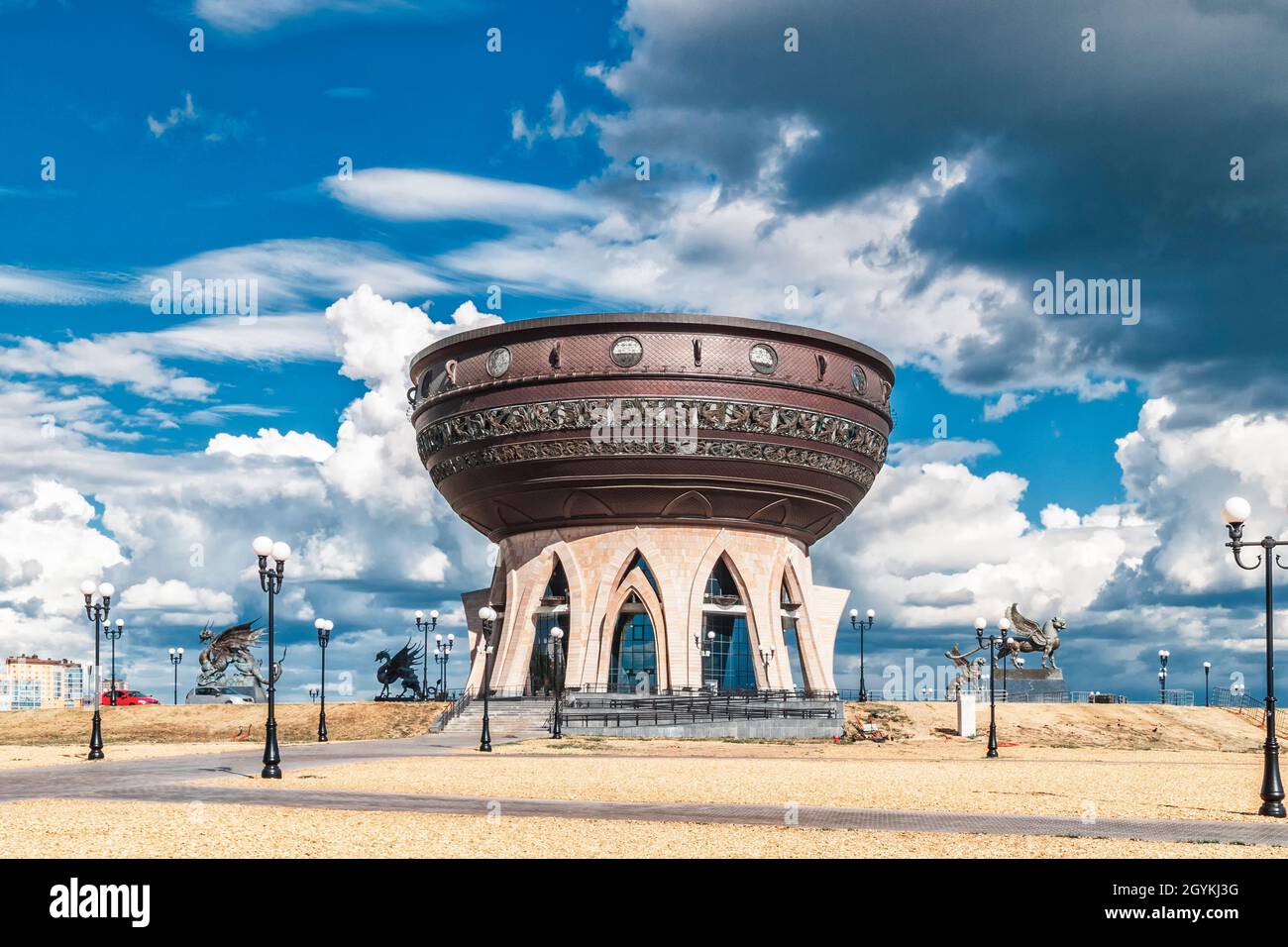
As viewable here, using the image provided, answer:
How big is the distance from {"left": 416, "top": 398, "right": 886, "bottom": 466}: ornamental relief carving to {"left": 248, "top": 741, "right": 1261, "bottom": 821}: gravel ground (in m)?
23.3

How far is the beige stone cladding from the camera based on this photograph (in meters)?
63.8

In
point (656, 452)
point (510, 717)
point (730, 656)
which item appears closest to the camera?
point (510, 717)

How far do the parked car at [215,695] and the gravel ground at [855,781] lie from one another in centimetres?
3506

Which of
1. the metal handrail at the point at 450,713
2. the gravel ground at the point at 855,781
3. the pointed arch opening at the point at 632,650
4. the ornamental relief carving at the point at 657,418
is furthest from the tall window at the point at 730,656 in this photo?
the gravel ground at the point at 855,781

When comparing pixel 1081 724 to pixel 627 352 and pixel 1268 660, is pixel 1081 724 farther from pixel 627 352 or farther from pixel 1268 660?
pixel 1268 660

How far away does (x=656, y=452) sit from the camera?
61.3m

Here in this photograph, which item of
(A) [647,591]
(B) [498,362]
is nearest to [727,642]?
(A) [647,591]

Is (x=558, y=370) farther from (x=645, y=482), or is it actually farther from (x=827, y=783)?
(x=827, y=783)

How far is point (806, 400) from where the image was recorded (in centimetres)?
6350

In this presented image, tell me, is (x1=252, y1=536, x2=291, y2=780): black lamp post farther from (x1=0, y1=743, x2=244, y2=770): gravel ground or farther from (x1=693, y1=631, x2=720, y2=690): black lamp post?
(x1=693, y1=631, x2=720, y2=690): black lamp post

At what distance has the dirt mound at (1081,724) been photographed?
53.1 metres

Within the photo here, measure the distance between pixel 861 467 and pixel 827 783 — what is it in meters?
41.5

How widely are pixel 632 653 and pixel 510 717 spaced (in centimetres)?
1170
